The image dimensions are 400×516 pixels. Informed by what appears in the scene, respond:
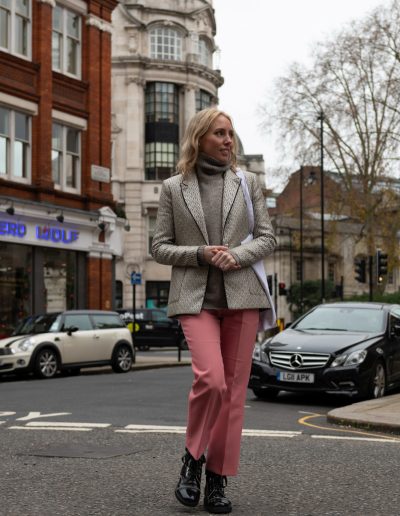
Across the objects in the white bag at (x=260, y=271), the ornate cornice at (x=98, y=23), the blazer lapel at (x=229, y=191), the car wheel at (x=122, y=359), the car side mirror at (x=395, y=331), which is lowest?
the car wheel at (x=122, y=359)

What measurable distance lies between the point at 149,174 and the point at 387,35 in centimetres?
2243

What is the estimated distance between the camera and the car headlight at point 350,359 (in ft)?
42.8

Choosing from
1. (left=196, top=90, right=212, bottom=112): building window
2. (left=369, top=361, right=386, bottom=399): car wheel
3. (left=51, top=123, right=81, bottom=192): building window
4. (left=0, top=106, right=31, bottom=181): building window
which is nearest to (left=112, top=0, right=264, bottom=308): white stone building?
(left=196, top=90, right=212, bottom=112): building window

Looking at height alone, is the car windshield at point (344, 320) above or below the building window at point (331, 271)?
below

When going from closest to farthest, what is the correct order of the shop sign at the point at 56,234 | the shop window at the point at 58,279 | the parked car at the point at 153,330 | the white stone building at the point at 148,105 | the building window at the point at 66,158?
the shop sign at the point at 56,234
the shop window at the point at 58,279
the building window at the point at 66,158
the parked car at the point at 153,330
the white stone building at the point at 148,105

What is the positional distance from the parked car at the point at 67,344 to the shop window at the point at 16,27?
972 cm

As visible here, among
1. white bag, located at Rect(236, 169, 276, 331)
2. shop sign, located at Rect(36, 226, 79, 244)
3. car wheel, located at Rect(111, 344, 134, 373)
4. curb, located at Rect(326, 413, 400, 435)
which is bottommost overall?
car wheel, located at Rect(111, 344, 134, 373)

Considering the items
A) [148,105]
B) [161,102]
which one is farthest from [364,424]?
[148,105]

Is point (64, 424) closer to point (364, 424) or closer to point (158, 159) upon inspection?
point (364, 424)

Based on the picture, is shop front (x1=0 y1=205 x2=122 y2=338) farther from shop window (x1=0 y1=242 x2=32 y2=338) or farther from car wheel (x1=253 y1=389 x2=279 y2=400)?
car wheel (x1=253 y1=389 x2=279 y2=400)

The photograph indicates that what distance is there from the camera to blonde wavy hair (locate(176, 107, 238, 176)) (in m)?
5.14

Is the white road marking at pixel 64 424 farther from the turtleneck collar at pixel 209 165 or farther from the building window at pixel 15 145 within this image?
the building window at pixel 15 145

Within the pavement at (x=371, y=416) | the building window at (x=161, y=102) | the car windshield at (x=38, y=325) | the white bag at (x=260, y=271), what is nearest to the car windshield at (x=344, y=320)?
the pavement at (x=371, y=416)

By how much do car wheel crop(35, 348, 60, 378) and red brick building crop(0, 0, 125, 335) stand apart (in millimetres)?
7152
